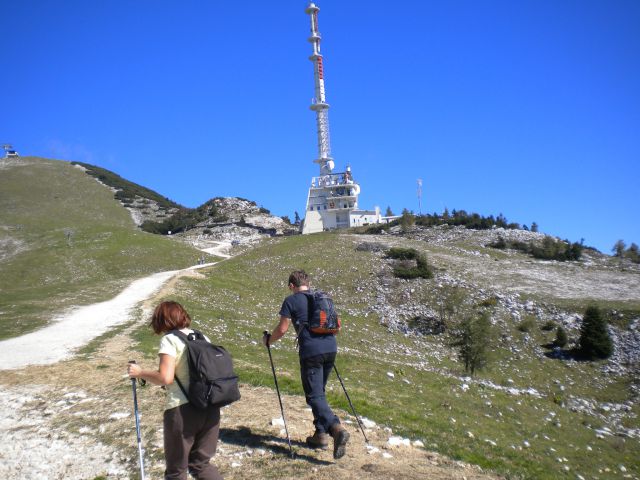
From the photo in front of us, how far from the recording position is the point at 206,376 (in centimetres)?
509

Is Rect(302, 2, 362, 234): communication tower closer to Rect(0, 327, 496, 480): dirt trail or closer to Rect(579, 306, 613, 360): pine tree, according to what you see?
Rect(579, 306, 613, 360): pine tree

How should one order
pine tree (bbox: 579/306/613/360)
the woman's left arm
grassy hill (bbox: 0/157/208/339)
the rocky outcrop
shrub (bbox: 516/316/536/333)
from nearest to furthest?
1. the woman's left arm
2. grassy hill (bbox: 0/157/208/339)
3. pine tree (bbox: 579/306/613/360)
4. shrub (bbox: 516/316/536/333)
5. the rocky outcrop

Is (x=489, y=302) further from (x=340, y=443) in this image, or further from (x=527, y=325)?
(x=340, y=443)

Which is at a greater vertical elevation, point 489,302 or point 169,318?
point 169,318

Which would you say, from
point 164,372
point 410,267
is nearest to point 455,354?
point 410,267

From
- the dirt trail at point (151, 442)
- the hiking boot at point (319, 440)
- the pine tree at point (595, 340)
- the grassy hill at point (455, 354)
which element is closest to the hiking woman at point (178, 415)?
the dirt trail at point (151, 442)

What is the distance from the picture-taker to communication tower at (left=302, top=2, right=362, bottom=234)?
8500 centimetres

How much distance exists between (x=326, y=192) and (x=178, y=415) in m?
82.9

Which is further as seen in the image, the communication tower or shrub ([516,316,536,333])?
the communication tower

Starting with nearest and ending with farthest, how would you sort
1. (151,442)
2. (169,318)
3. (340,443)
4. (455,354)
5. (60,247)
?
1. (169,318)
2. (340,443)
3. (151,442)
4. (455,354)
5. (60,247)

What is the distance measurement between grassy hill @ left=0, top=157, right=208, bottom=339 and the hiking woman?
1663 cm

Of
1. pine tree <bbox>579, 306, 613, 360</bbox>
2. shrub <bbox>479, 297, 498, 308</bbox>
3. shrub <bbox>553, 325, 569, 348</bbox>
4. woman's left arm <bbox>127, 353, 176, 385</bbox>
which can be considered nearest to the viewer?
woman's left arm <bbox>127, 353, 176, 385</bbox>

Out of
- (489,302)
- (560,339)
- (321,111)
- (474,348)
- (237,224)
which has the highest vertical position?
(321,111)

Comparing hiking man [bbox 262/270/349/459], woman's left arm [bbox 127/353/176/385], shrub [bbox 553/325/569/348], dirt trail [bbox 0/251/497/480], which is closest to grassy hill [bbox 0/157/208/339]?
dirt trail [bbox 0/251/497/480]
